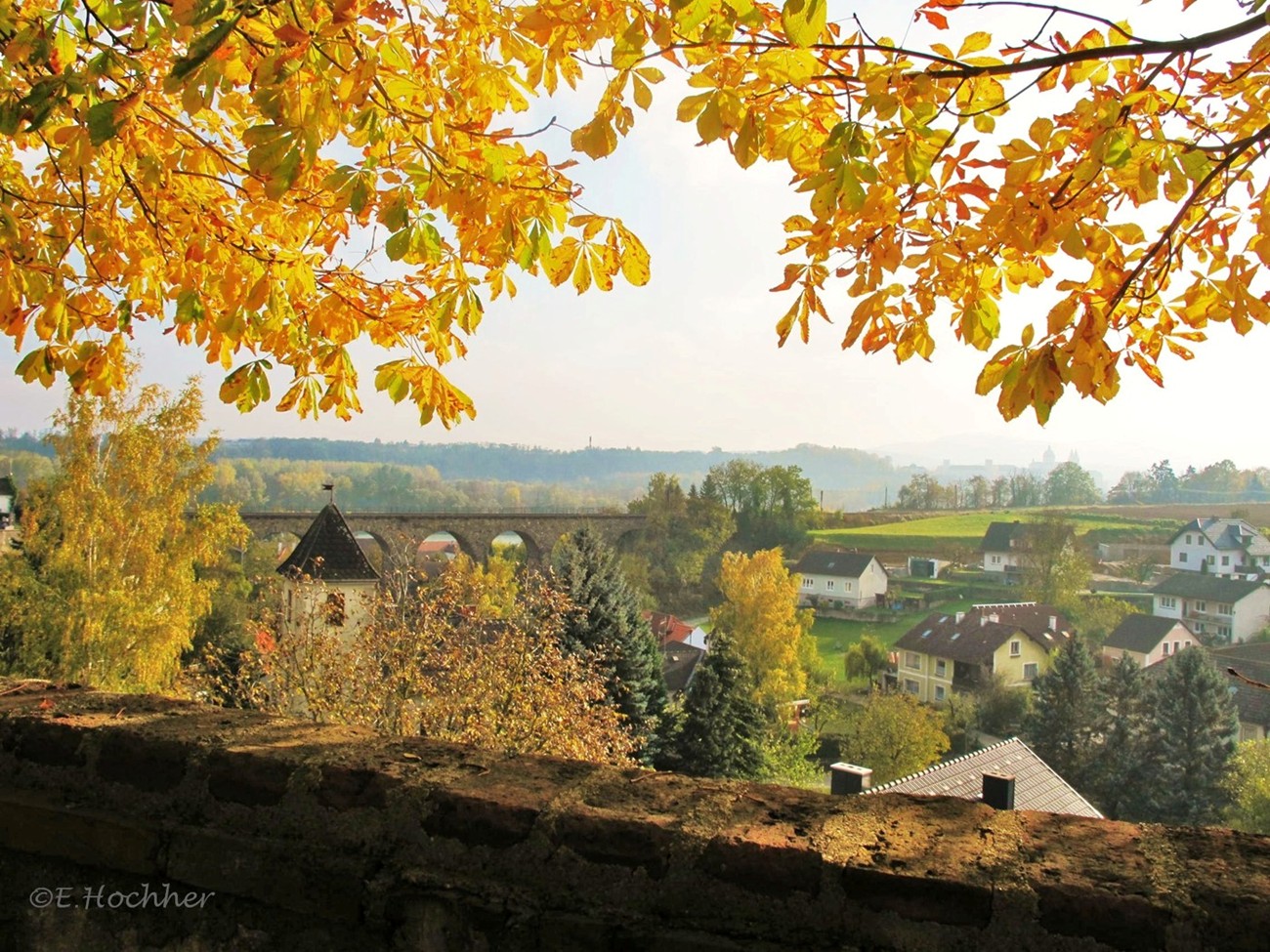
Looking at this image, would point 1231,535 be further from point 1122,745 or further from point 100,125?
point 100,125

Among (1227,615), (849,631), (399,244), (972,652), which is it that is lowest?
(849,631)

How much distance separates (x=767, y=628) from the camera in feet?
89.0

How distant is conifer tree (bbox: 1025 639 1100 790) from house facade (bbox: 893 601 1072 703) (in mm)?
5220

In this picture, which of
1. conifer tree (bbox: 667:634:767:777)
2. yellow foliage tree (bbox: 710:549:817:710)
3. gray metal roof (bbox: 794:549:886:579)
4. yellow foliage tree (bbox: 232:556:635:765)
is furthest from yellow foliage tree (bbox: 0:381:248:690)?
gray metal roof (bbox: 794:549:886:579)

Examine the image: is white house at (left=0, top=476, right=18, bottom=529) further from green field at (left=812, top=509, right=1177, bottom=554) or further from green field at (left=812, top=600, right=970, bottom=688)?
green field at (left=812, top=509, right=1177, bottom=554)

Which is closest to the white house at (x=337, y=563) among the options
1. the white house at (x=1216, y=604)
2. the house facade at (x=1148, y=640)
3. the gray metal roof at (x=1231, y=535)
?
the house facade at (x=1148, y=640)

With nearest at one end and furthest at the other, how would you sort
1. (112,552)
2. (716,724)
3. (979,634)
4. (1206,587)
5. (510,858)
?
(510,858)
(112,552)
(716,724)
(979,634)
(1206,587)

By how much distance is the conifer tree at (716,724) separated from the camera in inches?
658

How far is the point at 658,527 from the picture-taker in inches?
1895

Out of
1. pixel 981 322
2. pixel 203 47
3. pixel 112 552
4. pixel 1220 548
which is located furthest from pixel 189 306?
pixel 1220 548

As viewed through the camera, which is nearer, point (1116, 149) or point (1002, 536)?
point (1116, 149)

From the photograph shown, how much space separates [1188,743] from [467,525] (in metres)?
26.2

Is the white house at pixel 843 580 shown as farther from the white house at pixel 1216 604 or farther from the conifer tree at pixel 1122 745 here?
the conifer tree at pixel 1122 745

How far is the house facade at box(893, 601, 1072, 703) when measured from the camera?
2931 centimetres
